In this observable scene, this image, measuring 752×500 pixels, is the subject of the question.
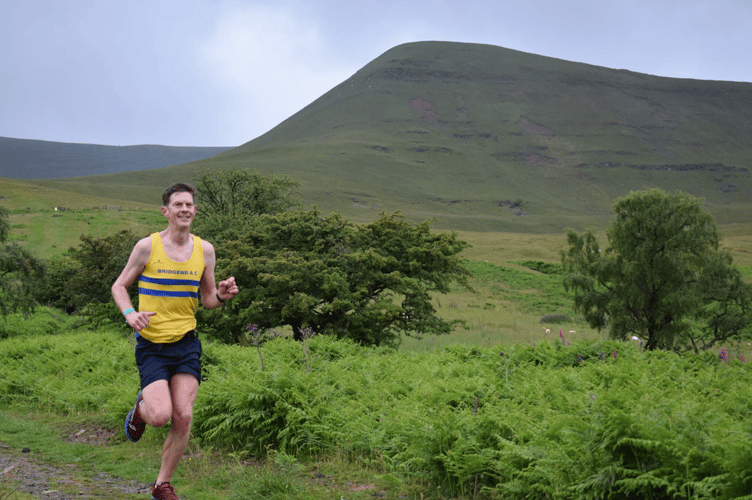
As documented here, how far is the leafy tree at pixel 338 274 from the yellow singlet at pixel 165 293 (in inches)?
465

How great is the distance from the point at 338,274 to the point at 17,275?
41.4 feet

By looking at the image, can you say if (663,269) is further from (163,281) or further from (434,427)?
(163,281)

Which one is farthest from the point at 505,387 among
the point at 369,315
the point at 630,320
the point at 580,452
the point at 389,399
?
the point at 630,320

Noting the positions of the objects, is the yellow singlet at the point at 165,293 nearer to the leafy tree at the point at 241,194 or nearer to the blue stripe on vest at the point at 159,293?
the blue stripe on vest at the point at 159,293

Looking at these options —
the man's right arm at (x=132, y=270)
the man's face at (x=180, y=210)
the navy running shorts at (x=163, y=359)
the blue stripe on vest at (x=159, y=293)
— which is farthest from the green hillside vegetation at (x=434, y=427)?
the man's face at (x=180, y=210)

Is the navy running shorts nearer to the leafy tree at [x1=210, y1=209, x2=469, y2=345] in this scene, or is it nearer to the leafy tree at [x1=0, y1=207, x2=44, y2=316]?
the leafy tree at [x1=210, y1=209, x2=469, y2=345]

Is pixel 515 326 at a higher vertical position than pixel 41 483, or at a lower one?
lower

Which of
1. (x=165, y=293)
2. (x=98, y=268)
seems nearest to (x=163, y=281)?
(x=165, y=293)

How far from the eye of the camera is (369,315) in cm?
1830

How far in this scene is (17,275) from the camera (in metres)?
22.3

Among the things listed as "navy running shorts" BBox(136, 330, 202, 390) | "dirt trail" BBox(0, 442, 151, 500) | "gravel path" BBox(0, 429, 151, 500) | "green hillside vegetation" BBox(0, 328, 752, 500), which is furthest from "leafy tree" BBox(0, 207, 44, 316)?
"navy running shorts" BBox(136, 330, 202, 390)

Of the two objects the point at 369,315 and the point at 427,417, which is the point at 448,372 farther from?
the point at 369,315

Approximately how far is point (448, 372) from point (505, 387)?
5.90 ft

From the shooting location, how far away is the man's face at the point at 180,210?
5.79m
